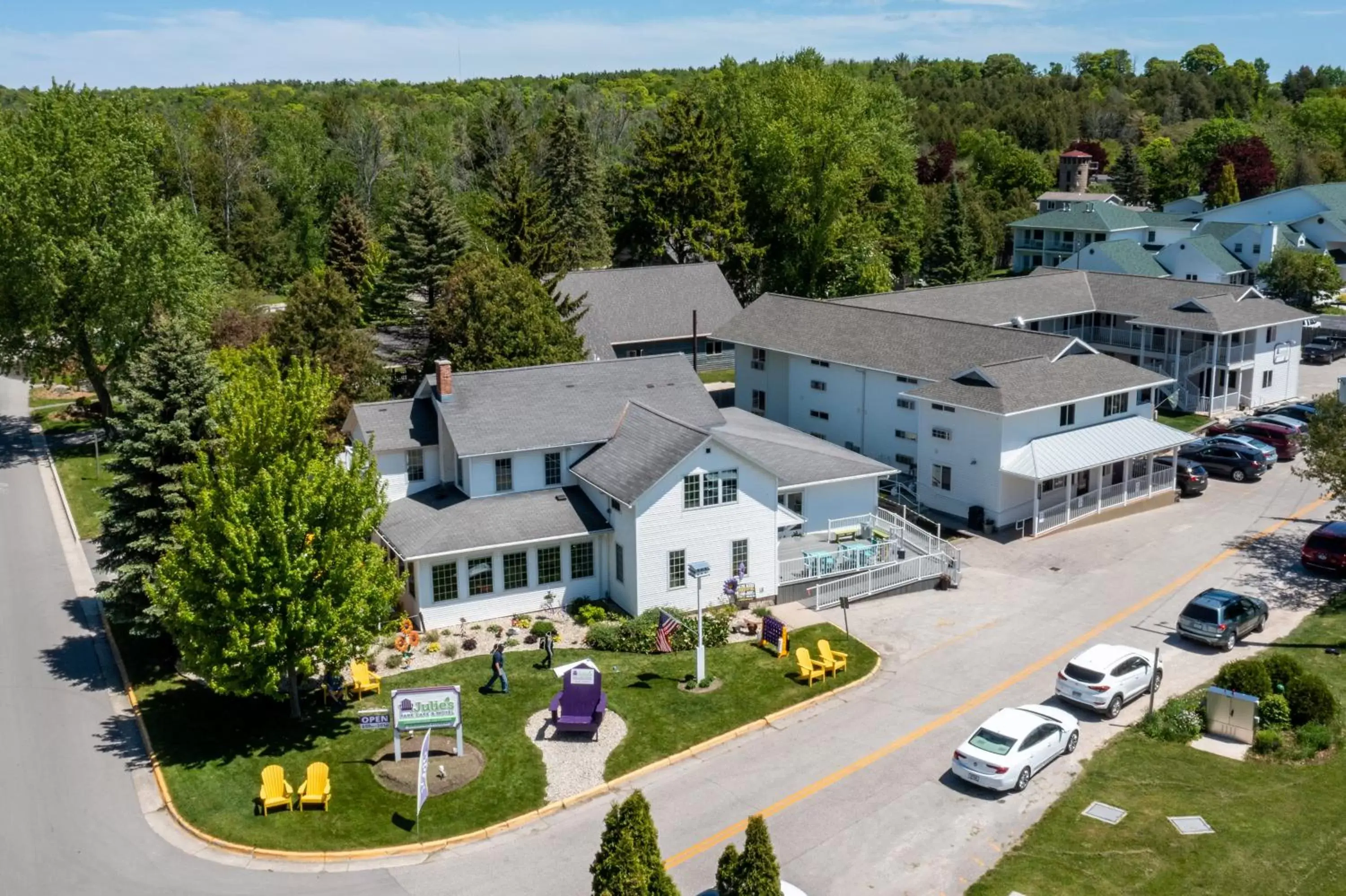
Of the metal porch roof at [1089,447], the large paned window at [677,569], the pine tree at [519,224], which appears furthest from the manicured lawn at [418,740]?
the pine tree at [519,224]

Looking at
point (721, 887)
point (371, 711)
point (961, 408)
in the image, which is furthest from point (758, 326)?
point (721, 887)

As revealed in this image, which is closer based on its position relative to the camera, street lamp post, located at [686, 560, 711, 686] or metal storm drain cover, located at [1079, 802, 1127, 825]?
metal storm drain cover, located at [1079, 802, 1127, 825]

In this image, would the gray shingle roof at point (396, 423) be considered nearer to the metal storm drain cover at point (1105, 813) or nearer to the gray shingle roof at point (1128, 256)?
the metal storm drain cover at point (1105, 813)

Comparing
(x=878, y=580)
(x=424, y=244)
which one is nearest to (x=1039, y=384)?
(x=878, y=580)

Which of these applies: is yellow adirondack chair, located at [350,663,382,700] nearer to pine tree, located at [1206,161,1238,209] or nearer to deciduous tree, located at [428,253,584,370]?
deciduous tree, located at [428,253,584,370]

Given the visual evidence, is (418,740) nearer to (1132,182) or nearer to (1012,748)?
(1012,748)

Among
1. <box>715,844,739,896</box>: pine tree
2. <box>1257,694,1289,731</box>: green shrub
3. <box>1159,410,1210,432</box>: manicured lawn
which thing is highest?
<box>715,844,739,896</box>: pine tree

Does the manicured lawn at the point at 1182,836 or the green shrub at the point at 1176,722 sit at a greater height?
the green shrub at the point at 1176,722

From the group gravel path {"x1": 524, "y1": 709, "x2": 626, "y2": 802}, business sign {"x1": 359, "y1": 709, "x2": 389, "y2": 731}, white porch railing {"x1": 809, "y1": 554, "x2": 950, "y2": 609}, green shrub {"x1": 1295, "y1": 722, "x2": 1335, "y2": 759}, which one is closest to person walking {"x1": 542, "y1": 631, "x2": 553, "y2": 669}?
gravel path {"x1": 524, "y1": 709, "x2": 626, "y2": 802}
